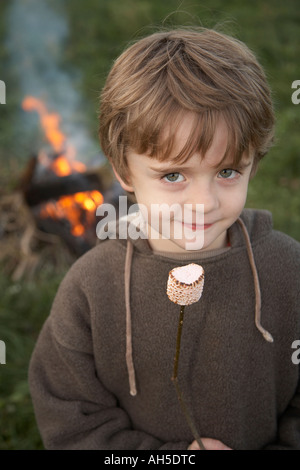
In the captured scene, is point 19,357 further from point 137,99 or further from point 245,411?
point 137,99

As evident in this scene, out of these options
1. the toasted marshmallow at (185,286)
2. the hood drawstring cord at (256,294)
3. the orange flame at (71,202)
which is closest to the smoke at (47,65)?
the orange flame at (71,202)

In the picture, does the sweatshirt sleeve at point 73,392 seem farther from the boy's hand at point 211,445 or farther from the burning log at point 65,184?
the burning log at point 65,184

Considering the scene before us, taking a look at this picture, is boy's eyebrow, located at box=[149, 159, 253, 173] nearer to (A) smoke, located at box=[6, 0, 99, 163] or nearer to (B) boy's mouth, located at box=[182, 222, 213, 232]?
(B) boy's mouth, located at box=[182, 222, 213, 232]

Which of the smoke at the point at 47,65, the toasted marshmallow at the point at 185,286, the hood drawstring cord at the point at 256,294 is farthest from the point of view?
the smoke at the point at 47,65

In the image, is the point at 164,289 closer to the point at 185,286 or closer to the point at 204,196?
→ the point at 204,196

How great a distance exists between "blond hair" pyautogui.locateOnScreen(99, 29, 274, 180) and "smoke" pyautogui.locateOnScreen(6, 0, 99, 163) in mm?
2169

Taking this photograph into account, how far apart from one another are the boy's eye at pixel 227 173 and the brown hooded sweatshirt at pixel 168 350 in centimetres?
25

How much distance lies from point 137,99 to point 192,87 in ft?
0.47

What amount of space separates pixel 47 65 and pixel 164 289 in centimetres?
400

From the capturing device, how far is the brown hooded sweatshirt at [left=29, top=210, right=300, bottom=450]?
1.55m

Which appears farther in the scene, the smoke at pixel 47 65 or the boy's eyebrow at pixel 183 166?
the smoke at pixel 47 65

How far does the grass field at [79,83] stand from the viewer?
2.51 meters
